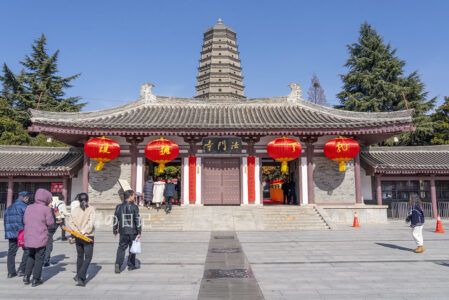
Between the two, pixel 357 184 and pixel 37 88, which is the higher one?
pixel 37 88

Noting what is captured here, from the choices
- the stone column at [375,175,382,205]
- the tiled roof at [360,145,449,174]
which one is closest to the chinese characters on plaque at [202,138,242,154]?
the tiled roof at [360,145,449,174]

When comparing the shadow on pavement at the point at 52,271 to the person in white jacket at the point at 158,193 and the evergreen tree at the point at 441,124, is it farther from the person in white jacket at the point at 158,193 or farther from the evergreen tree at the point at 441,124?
the evergreen tree at the point at 441,124

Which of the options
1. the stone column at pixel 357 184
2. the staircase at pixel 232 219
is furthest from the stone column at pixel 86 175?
the stone column at pixel 357 184

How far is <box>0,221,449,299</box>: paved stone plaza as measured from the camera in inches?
197

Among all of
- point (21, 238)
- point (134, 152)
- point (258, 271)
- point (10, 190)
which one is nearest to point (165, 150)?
point (134, 152)

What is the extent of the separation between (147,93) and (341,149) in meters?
11.3

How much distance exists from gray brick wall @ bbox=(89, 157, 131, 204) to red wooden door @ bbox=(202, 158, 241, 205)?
382 cm

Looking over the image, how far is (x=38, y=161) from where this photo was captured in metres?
18.0

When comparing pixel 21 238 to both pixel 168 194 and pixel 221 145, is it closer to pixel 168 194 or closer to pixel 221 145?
pixel 168 194

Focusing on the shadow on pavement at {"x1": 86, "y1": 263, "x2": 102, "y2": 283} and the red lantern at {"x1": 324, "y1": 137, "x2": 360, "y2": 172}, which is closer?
the shadow on pavement at {"x1": 86, "y1": 263, "x2": 102, "y2": 283}

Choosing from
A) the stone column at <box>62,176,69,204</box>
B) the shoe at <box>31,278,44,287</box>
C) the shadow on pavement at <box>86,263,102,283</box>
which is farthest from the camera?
the stone column at <box>62,176,69,204</box>

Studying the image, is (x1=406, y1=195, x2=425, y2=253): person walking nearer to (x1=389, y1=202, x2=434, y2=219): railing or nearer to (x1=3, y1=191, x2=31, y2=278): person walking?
(x1=3, y1=191, x2=31, y2=278): person walking

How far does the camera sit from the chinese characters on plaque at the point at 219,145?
53.6 ft

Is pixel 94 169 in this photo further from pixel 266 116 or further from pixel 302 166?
pixel 302 166
